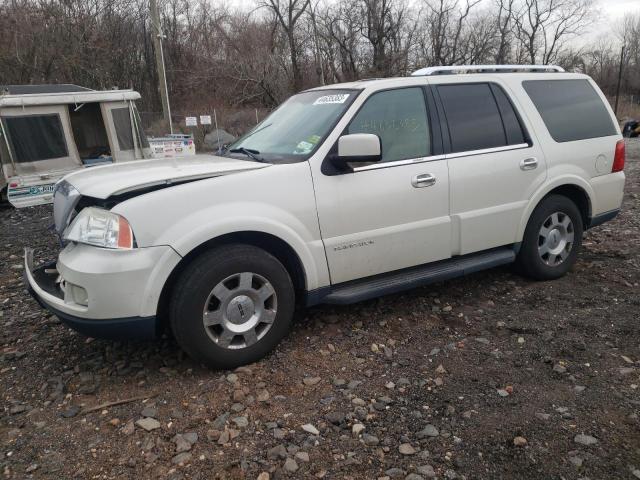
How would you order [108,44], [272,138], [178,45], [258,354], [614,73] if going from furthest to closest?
[614,73]
[178,45]
[108,44]
[272,138]
[258,354]

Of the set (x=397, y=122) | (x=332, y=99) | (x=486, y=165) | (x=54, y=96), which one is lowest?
(x=486, y=165)

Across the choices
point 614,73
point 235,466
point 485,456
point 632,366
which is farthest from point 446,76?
point 614,73

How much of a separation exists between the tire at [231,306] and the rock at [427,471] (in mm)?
1332

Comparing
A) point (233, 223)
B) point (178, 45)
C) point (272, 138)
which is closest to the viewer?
point (233, 223)

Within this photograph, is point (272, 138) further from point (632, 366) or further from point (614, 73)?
point (614, 73)

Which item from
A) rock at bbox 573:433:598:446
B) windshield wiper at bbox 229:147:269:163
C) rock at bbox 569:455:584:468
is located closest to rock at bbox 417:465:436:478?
rock at bbox 569:455:584:468

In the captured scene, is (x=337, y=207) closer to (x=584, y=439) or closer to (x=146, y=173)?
(x=146, y=173)

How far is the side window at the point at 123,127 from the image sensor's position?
11.4 metres

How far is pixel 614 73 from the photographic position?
56969 mm

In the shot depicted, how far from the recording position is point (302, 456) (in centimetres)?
257

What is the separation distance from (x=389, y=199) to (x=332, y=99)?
922mm

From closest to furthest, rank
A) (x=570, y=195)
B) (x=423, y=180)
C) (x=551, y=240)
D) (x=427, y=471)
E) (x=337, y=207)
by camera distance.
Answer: (x=427, y=471) → (x=337, y=207) → (x=423, y=180) → (x=551, y=240) → (x=570, y=195)

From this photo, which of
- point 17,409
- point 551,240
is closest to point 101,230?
point 17,409

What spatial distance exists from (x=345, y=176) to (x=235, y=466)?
196 cm
